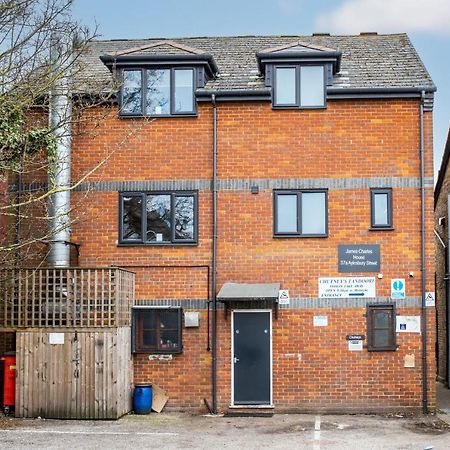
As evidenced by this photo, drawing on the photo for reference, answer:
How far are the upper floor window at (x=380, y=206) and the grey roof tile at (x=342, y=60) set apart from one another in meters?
2.54

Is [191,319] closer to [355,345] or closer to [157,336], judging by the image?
[157,336]

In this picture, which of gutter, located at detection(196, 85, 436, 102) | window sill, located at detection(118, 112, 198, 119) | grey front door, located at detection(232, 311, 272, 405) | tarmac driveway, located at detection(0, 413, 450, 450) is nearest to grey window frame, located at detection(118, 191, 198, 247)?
window sill, located at detection(118, 112, 198, 119)

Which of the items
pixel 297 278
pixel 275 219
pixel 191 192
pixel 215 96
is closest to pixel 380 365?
pixel 297 278

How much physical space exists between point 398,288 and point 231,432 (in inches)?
219

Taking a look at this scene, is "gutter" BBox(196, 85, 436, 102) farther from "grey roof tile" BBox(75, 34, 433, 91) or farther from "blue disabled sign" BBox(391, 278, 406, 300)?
"blue disabled sign" BBox(391, 278, 406, 300)

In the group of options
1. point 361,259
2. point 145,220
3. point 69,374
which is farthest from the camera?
point 145,220

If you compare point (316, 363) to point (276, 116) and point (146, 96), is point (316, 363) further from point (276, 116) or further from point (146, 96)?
point (146, 96)

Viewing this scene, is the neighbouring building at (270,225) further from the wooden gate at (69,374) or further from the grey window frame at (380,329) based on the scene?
the wooden gate at (69,374)

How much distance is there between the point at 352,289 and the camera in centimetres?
2055

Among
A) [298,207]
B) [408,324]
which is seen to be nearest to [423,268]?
[408,324]

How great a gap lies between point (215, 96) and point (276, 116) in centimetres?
153

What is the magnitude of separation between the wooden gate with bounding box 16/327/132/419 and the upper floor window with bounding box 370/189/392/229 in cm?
663

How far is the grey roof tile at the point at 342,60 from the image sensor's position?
21281 mm

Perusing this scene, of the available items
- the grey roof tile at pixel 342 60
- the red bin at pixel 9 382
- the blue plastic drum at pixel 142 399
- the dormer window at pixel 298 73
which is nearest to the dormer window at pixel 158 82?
the grey roof tile at pixel 342 60
